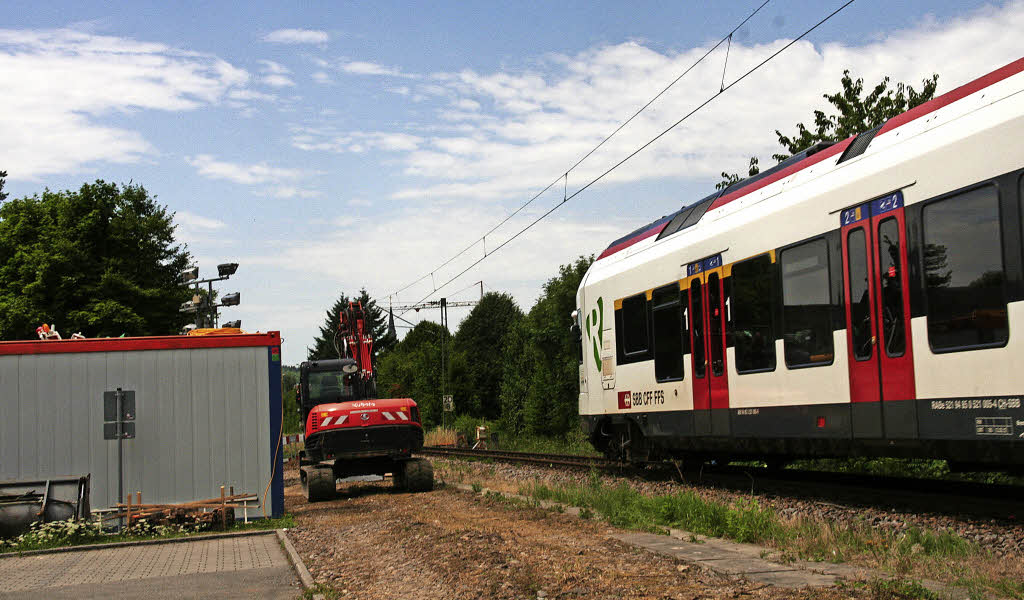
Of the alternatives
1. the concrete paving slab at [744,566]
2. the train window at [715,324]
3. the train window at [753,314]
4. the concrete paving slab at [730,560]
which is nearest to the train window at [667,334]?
the train window at [715,324]

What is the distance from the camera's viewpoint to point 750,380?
1227cm

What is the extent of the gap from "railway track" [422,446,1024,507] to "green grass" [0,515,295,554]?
6.28 metres

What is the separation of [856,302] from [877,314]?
0.41 meters

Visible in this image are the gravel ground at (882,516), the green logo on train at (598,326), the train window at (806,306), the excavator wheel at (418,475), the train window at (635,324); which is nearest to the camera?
the gravel ground at (882,516)

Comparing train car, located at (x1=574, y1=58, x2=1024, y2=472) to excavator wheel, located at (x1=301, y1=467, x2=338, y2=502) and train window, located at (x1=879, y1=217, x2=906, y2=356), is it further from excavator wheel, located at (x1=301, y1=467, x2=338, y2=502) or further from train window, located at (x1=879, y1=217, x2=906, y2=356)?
excavator wheel, located at (x1=301, y1=467, x2=338, y2=502)

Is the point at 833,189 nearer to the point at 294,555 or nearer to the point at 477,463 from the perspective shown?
the point at 294,555

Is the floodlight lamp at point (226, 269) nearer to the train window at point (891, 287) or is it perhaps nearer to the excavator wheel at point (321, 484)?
the excavator wheel at point (321, 484)

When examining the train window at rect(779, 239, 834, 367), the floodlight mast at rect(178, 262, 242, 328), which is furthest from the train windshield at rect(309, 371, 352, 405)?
the train window at rect(779, 239, 834, 367)

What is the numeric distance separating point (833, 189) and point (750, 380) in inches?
105

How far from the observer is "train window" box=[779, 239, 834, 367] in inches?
426

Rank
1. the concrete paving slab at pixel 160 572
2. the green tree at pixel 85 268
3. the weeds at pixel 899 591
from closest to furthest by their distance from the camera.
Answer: the weeds at pixel 899 591 < the concrete paving slab at pixel 160 572 < the green tree at pixel 85 268

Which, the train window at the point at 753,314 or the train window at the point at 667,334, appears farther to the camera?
the train window at the point at 667,334

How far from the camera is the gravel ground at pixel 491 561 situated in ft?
23.4

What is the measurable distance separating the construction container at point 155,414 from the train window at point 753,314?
20.9 feet
